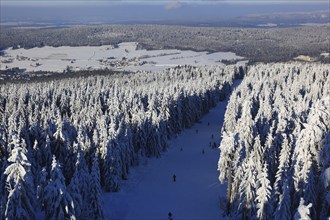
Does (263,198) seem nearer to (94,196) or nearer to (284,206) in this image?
(284,206)

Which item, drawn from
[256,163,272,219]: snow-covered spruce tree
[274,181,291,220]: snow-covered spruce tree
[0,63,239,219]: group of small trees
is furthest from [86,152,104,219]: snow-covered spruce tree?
[274,181,291,220]: snow-covered spruce tree

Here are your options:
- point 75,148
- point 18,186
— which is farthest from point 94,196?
point 18,186

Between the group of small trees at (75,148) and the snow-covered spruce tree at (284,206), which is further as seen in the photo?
the snow-covered spruce tree at (284,206)

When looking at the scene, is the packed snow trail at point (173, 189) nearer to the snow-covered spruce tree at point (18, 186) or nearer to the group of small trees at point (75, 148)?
the group of small trees at point (75, 148)

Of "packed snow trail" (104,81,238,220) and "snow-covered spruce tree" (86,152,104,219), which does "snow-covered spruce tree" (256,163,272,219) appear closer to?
"packed snow trail" (104,81,238,220)

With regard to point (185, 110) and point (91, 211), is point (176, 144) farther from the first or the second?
point (91, 211)

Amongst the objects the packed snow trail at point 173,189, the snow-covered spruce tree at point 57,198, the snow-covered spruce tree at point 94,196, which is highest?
the snow-covered spruce tree at point 57,198

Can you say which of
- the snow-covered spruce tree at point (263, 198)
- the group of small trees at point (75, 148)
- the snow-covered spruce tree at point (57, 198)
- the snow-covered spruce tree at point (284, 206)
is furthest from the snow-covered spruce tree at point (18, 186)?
the snow-covered spruce tree at point (284, 206)
